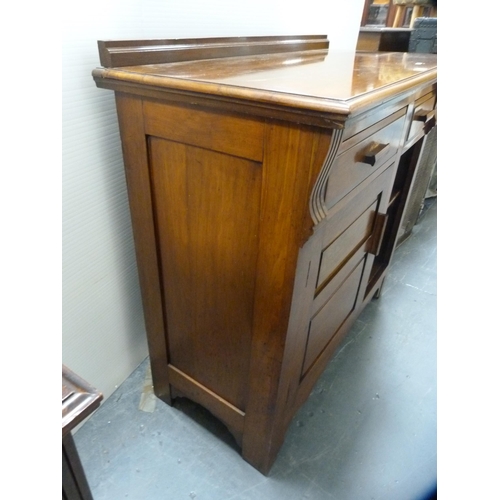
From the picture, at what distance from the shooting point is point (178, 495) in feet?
3.24

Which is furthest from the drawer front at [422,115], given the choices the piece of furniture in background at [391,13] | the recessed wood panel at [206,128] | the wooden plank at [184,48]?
the piece of furniture in background at [391,13]

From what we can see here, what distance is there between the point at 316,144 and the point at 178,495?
0.96 metres

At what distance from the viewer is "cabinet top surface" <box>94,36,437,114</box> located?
1.66 ft

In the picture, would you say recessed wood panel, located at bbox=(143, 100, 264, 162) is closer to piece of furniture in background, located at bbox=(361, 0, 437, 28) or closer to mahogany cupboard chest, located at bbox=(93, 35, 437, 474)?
mahogany cupboard chest, located at bbox=(93, 35, 437, 474)

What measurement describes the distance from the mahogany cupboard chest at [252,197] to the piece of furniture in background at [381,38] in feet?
2.95

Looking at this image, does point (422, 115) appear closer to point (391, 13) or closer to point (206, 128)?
point (206, 128)

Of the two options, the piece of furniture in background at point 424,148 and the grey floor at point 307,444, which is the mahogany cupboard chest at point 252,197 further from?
the piece of furniture in background at point 424,148

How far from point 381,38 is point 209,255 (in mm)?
1645

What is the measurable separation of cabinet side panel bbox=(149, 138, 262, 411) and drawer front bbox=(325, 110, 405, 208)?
12cm

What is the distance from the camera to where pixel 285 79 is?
639 mm

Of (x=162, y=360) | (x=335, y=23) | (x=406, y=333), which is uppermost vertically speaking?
(x=335, y=23)

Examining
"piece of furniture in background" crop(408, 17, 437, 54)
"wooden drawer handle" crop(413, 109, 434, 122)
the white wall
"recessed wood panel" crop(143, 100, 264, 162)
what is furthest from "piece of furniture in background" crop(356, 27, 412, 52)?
"recessed wood panel" crop(143, 100, 264, 162)
